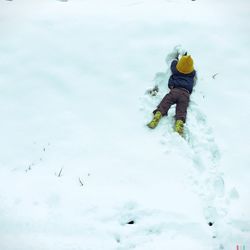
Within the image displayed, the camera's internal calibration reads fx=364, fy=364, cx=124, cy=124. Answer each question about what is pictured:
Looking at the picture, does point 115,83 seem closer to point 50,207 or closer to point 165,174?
point 165,174

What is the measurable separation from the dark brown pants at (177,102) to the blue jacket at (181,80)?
139mm

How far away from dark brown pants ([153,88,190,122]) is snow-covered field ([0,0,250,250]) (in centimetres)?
15

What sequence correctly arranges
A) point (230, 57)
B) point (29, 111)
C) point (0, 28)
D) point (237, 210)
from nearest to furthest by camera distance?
point (237, 210) → point (29, 111) → point (230, 57) → point (0, 28)

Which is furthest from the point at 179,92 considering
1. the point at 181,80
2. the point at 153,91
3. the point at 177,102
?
the point at 153,91

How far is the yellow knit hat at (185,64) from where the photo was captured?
18.9ft

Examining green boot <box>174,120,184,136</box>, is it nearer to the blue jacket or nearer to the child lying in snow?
the child lying in snow

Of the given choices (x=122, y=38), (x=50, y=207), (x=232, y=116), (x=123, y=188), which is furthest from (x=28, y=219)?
(x=122, y=38)

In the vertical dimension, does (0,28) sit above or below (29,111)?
above

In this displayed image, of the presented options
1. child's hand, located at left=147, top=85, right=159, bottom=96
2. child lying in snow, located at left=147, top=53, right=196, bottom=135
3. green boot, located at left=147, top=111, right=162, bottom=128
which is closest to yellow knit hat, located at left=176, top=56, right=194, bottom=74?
child lying in snow, located at left=147, top=53, right=196, bottom=135

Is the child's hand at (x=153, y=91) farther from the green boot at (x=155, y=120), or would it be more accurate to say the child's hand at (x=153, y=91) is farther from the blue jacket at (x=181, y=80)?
the green boot at (x=155, y=120)

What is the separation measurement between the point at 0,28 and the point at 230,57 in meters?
4.29

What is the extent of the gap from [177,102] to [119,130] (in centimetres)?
105

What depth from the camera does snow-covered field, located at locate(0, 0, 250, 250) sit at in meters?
4.07

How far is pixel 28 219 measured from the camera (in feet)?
13.2
